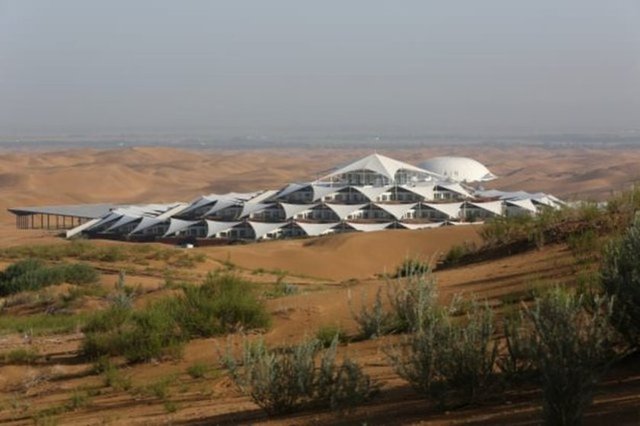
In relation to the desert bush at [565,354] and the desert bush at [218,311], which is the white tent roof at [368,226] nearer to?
the desert bush at [218,311]

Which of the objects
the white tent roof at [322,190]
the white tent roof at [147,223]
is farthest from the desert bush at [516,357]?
the white tent roof at [322,190]

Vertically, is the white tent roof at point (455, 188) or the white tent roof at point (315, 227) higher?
the white tent roof at point (455, 188)

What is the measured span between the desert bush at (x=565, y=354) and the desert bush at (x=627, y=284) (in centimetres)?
83

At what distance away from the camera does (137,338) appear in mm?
13305

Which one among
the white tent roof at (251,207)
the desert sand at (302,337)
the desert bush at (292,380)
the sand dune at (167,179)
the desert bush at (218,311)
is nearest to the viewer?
the desert sand at (302,337)

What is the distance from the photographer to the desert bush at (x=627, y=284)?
28.6ft

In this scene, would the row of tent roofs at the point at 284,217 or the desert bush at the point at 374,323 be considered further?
the row of tent roofs at the point at 284,217

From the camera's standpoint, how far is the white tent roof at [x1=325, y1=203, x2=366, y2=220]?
53.8 m

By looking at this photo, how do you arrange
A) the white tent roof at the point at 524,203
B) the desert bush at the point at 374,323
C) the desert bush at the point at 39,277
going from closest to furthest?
the desert bush at the point at 374,323
the desert bush at the point at 39,277
the white tent roof at the point at 524,203

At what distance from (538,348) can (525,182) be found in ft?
322

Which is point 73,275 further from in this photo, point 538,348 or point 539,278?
point 538,348

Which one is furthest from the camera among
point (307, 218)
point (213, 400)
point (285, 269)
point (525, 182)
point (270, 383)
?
point (525, 182)

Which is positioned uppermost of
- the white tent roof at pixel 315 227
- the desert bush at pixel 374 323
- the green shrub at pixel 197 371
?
the desert bush at pixel 374 323

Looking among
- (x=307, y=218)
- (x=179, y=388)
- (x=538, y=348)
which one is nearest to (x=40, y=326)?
(x=179, y=388)
